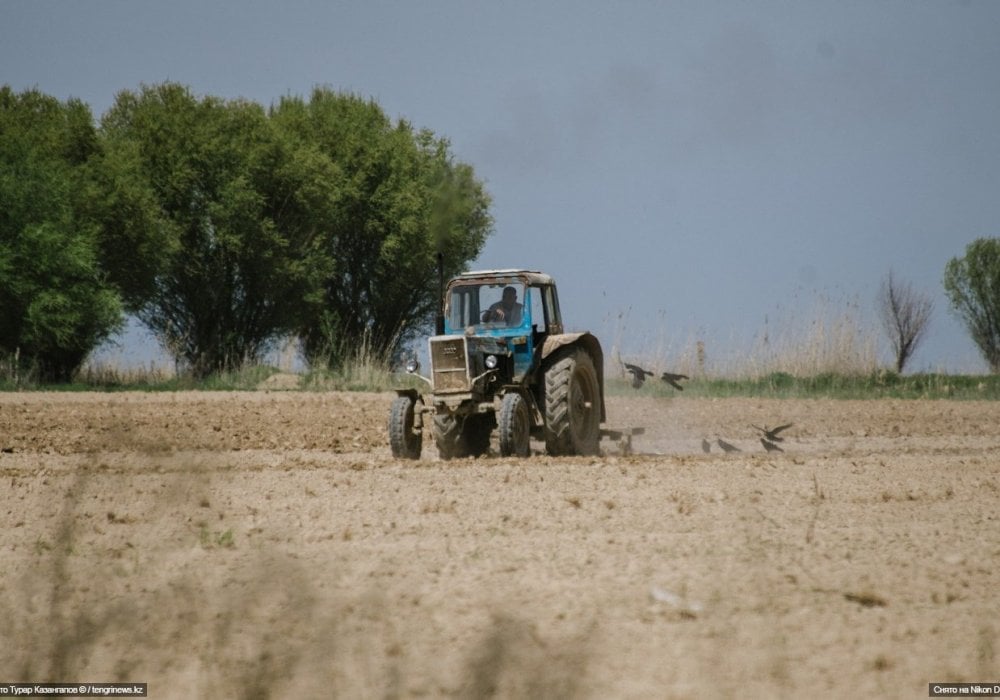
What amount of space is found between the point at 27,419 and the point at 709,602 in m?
17.2

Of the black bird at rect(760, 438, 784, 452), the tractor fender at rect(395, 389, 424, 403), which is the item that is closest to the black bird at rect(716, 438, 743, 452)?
the black bird at rect(760, 438, 784, 452)

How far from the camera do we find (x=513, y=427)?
14.2m

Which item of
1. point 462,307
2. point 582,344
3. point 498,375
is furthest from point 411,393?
point 582,344

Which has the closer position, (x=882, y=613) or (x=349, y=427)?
(x=882, y=613)

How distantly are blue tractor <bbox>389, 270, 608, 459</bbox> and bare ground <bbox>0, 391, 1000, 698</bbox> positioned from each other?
1.87m

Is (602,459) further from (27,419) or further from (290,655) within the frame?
(27,419)

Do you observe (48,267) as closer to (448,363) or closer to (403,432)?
(403,432)

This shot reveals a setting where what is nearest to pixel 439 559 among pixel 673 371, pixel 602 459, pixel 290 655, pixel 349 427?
pixel 290 655

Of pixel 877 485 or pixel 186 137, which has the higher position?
pixel 186 137

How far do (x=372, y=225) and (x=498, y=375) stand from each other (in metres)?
32.8

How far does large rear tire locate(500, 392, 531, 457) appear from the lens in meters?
14.2

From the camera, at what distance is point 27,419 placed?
69.6 ft

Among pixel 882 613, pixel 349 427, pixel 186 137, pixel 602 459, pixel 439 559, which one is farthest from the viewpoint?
pixel 186 137

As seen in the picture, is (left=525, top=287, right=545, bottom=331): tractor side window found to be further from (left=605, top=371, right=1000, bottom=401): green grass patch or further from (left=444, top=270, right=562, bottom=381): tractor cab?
(left=605, top=371, right=1000, bottom=401): green grass patch
